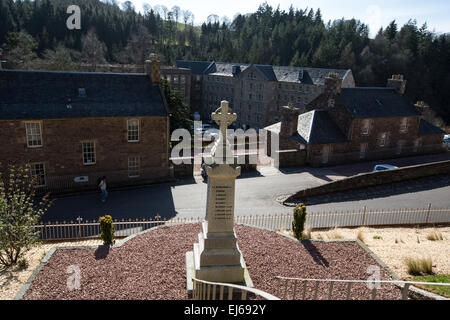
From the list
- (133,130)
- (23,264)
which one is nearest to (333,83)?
(133,130)

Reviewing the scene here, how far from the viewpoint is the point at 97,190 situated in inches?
945

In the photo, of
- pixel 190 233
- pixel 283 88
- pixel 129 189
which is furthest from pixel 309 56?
pixel 190 233

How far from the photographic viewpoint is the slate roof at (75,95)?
73.7 ft

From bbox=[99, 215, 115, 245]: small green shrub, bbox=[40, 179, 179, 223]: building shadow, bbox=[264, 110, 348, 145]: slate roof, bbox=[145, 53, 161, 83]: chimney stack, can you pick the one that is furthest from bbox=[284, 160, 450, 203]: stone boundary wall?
bbox=[145, 53, 161, 83]: chimney stack

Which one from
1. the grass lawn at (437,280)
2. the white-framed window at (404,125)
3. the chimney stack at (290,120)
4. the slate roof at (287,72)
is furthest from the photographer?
the slate roof at (287,72)

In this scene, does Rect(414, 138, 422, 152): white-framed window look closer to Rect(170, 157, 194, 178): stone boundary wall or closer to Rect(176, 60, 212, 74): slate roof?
Rect(170, 157, 194, 178): stone boundary wall

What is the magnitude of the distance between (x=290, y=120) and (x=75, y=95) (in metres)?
18.8

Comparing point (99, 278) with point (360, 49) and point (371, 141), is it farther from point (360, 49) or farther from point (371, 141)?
point (360, 49)

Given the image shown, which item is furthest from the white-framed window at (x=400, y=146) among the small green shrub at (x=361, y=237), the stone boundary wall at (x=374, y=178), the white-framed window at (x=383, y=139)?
the small green shrub at (x=361, y=237)

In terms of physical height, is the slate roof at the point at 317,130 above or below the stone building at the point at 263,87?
below

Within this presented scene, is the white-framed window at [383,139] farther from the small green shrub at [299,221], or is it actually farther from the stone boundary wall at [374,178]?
the small green shrub at [299,221]

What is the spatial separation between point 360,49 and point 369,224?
76.4m

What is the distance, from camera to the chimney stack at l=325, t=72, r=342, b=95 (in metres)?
33.9

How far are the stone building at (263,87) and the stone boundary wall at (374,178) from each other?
3126 centimetres
